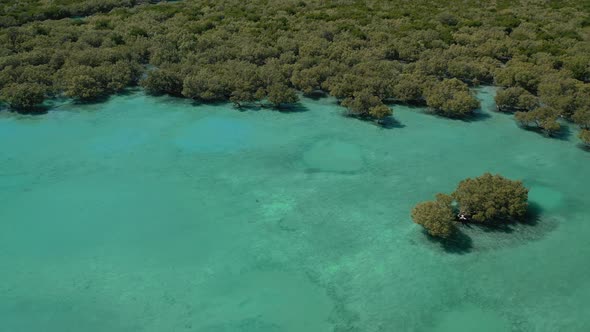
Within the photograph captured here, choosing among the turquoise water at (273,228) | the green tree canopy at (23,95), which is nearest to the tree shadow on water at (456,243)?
the turquoise water at (273,228)

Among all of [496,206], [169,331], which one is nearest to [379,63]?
[496,206]

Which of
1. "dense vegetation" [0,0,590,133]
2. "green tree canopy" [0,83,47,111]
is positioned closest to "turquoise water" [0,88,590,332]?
"green tree canopy" [0,83,47,111]

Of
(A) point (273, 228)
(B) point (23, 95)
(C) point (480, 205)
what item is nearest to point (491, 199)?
(C) point (480, 205)

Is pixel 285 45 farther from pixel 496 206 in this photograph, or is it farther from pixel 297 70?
pixel 496 206

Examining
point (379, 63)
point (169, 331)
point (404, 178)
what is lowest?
point (169, 331)

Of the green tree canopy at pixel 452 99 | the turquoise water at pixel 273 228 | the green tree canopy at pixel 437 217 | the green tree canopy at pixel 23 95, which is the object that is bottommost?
the turquoise water at pixel 273 228

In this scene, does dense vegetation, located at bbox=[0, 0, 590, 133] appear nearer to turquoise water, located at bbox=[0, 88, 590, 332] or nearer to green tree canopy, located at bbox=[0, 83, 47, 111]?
green tree canopy, located at bbox=[0, 83, 47, 111]

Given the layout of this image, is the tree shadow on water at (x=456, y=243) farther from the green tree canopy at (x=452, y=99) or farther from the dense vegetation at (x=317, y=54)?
the green tree canopy at (x=452, y=99)
